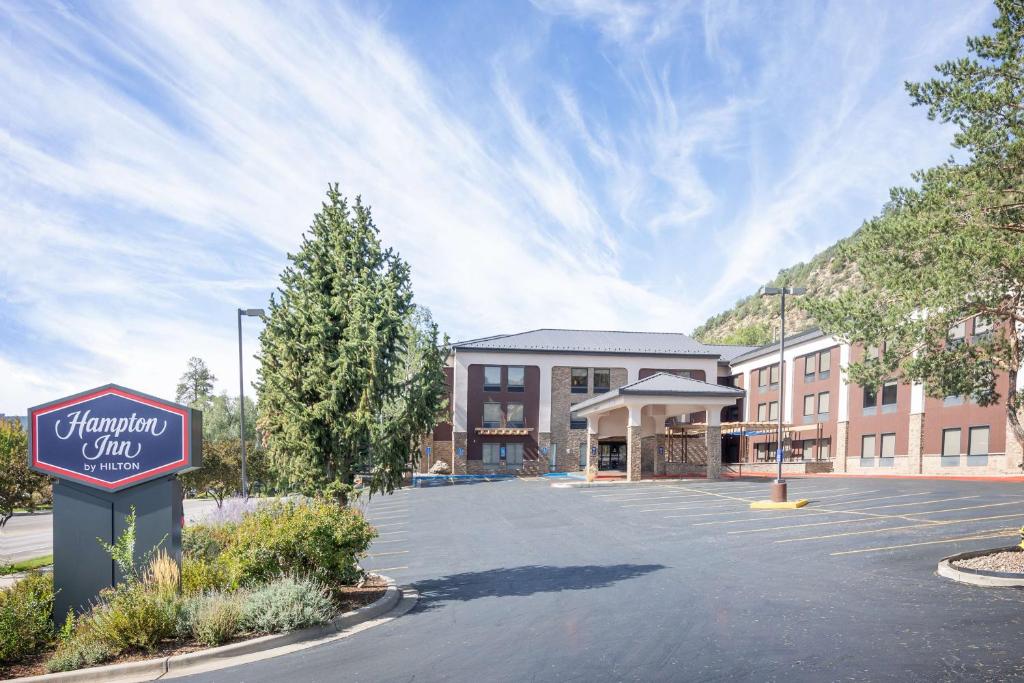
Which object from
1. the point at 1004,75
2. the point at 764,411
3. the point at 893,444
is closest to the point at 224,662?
the point at 1004,75

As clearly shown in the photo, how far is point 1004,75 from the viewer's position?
14898 millimetres

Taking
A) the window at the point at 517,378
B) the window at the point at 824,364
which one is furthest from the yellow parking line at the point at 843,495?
the window at the point at 517,378

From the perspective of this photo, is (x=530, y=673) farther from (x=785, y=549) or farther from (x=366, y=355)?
(x=785, y=549)

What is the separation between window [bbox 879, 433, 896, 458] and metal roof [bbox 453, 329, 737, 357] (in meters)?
17.2

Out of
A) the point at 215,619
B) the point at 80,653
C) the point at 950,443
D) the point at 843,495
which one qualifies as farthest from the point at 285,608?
the point at 950,443

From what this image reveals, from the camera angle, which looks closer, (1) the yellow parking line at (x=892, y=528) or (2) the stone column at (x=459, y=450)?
(1) the yellow parking line at (x=892, y=528)

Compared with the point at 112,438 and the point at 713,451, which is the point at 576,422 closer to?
the point at 713,451

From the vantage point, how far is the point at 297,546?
40.4ft

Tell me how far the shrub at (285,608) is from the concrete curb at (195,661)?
0.16 m

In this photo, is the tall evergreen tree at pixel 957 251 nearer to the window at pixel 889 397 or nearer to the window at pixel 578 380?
the window at pixel 889 397

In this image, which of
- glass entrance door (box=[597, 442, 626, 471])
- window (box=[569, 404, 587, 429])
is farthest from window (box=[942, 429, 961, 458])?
window (box=[569, 404, 587, 429])

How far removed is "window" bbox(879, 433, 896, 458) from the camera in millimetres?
46969

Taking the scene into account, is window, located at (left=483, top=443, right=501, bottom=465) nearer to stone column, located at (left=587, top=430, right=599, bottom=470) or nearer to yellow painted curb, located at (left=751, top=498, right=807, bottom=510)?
stone column, located at (left=587, top=430, right=599, bottom=470)

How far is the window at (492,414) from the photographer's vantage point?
2405 inches
